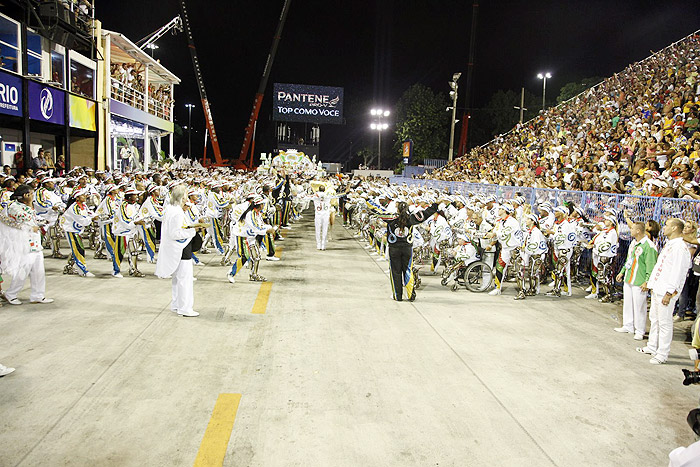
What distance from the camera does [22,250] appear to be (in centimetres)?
852

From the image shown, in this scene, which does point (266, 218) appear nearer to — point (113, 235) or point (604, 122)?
point (113, 235)

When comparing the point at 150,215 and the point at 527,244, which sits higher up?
the point at 150,215

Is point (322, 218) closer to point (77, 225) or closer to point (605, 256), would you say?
point (77, 225)

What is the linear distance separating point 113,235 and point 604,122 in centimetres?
1911

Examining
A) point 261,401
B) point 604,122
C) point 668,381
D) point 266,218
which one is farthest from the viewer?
point 604,122

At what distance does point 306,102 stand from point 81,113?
3956 cm

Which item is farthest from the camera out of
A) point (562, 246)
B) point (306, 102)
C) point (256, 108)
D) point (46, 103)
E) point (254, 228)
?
point (306, 102)

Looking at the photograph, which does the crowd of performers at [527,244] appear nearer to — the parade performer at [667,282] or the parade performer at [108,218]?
the parade performer at [667,282]

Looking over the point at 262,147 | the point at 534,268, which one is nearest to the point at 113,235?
the point at 534,268

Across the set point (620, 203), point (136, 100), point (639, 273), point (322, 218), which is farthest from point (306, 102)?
point (639, 273)

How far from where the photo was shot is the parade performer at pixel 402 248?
9.89m

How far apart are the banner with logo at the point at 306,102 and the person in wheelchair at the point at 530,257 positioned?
53033mm

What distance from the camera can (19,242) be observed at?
27.9 feet

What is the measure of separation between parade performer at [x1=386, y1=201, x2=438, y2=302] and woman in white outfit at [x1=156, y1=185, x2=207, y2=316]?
3582 millimetres
